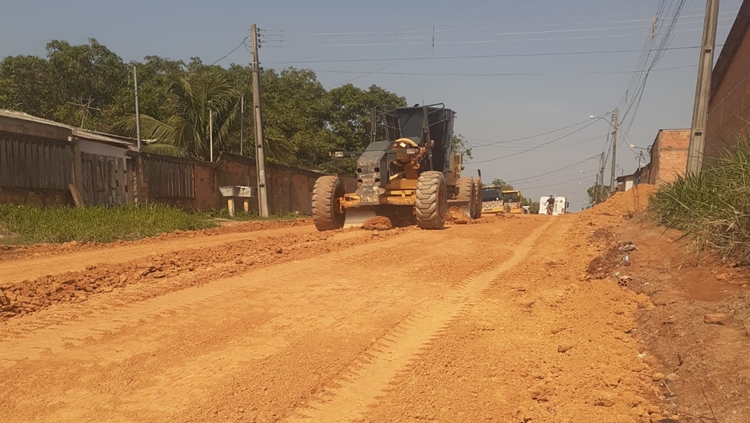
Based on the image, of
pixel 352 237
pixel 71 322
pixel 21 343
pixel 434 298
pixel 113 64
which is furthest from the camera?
pixel 113 64

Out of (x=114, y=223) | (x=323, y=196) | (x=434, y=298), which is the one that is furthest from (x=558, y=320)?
(x=114, y=223)

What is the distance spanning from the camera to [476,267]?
798 cm

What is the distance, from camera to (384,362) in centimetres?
411

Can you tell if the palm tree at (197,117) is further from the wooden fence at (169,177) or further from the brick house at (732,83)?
the brick house at (732,83)

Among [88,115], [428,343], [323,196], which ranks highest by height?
[88,115]

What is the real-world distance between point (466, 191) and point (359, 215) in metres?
5.81

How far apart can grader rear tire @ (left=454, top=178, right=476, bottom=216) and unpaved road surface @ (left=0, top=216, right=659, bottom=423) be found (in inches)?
398

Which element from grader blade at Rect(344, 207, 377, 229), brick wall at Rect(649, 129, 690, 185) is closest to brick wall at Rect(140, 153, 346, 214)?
grader blade at Rect(344, 207, 377, 229)

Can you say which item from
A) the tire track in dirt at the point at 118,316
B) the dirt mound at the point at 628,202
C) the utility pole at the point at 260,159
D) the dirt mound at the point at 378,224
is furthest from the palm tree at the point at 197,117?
the tire track in dirt at the point at 118,316

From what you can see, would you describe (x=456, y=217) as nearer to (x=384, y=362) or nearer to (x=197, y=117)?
(x=384, y=362)

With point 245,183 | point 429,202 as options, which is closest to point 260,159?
point 245,183

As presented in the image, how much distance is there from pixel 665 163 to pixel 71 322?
38194 mm

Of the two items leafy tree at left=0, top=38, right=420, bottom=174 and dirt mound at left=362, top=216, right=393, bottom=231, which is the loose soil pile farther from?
leafy tree at left=0, top=38, right=420, bottom=174

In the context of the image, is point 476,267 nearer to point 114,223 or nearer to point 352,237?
point 352,237
